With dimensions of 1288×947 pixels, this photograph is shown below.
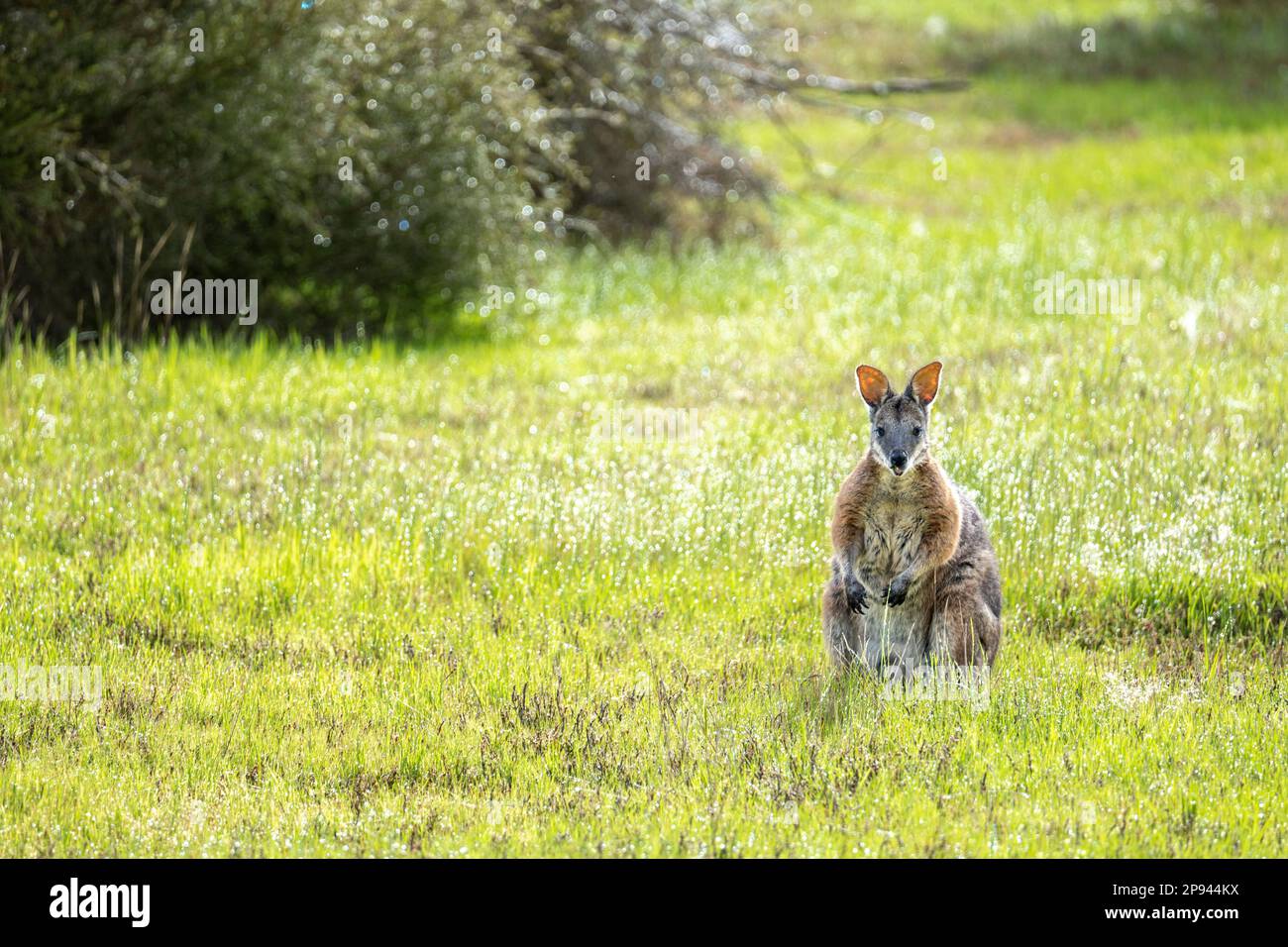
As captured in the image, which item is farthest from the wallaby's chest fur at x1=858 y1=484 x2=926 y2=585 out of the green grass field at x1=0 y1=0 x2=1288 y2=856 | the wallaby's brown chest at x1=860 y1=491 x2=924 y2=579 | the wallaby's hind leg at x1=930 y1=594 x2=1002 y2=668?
the green grass field at x1=0 y1=0 x2=1288 y2=856

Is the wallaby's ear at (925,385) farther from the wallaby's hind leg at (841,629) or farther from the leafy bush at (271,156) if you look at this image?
the leafy bush at (271,156)

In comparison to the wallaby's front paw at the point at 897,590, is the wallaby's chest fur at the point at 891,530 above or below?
above

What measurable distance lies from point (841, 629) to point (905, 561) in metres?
0.44

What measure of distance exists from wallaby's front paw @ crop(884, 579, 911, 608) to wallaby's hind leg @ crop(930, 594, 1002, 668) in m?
0.19

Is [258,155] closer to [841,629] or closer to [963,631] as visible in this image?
[841,629]

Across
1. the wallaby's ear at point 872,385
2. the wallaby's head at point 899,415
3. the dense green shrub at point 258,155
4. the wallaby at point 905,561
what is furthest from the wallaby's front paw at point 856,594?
the dense green shrub at point 258,155

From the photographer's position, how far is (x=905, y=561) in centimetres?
713

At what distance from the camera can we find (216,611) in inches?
327

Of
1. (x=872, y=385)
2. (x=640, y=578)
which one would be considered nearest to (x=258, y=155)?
(x=640, y=578)

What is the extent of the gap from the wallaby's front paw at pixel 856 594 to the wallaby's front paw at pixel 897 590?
0.11 meters

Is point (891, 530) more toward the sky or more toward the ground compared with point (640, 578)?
more toward the sky

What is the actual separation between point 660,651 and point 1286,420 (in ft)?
17.5

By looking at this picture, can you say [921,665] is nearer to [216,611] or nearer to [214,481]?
[216,611]

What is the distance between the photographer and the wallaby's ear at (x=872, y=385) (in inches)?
279
